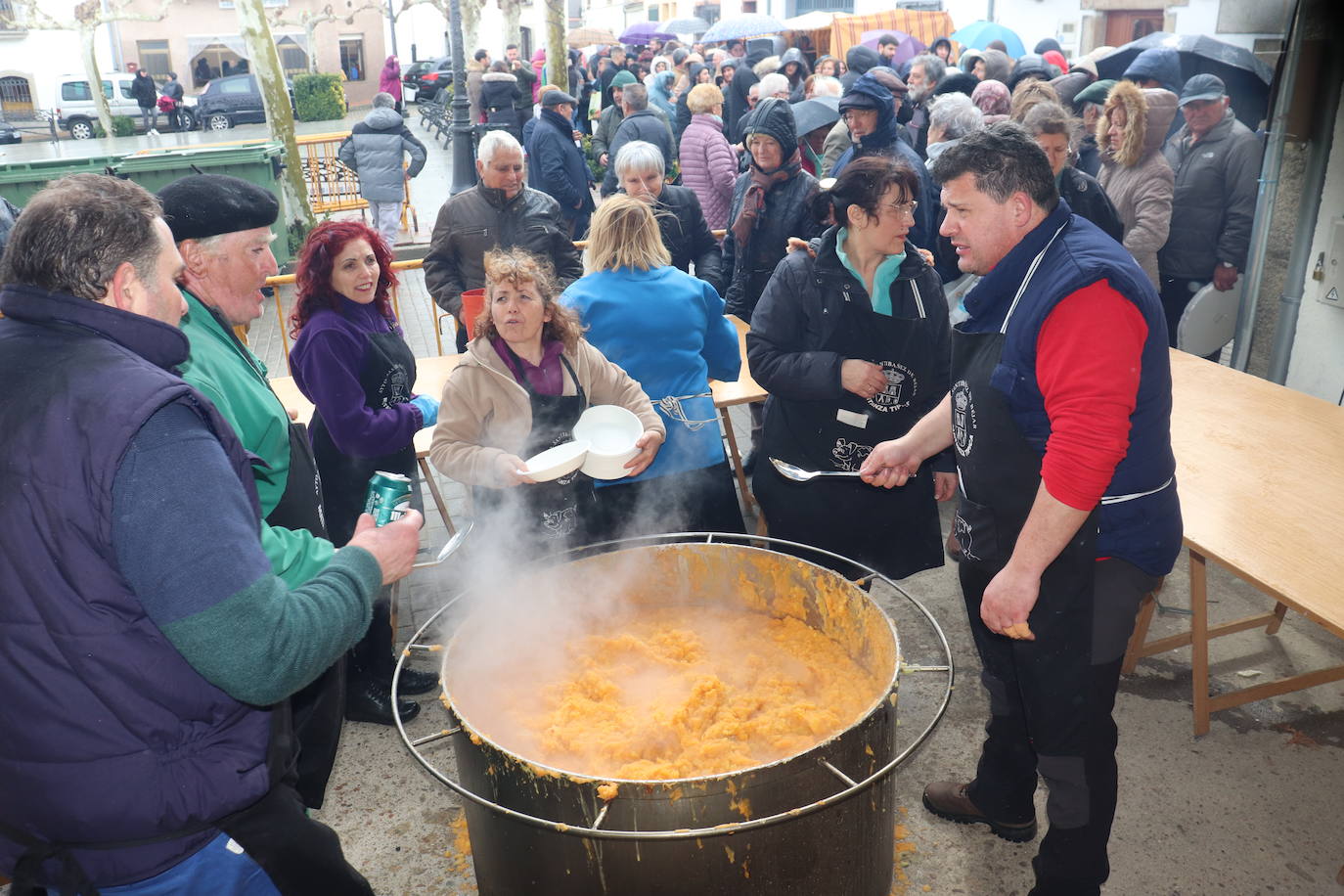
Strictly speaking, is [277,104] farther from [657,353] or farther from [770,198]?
[657,353]

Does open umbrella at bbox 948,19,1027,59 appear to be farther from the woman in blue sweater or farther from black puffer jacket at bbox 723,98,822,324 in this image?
the woman in blue sweater

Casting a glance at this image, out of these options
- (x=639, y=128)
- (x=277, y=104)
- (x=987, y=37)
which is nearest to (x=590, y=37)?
(x=987, y=37)

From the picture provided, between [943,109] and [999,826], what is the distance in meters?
5.22

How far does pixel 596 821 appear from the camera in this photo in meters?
2.28

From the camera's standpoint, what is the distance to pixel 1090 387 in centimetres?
240

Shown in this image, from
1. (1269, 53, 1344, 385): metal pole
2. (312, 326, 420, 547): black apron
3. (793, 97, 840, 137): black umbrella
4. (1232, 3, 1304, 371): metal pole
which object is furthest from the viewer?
(793, 97, 840, 137): black umbrella

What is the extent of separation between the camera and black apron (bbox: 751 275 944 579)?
151 inches

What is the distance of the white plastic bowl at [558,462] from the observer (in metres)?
3.40

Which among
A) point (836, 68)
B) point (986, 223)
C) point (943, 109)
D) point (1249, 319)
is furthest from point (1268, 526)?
point (836, 68)

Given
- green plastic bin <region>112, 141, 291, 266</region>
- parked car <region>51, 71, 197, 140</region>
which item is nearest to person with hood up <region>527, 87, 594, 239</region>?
green plastic bin <region>112, 141, 291, 266</region>

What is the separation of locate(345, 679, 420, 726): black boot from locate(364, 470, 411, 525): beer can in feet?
6.49

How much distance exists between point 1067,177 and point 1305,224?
201 cm

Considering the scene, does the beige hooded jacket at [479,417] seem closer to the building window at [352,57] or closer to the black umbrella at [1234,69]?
the black umbrella at [1234,69]

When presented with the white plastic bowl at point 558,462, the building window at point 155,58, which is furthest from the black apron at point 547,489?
the building window at point 155,58
